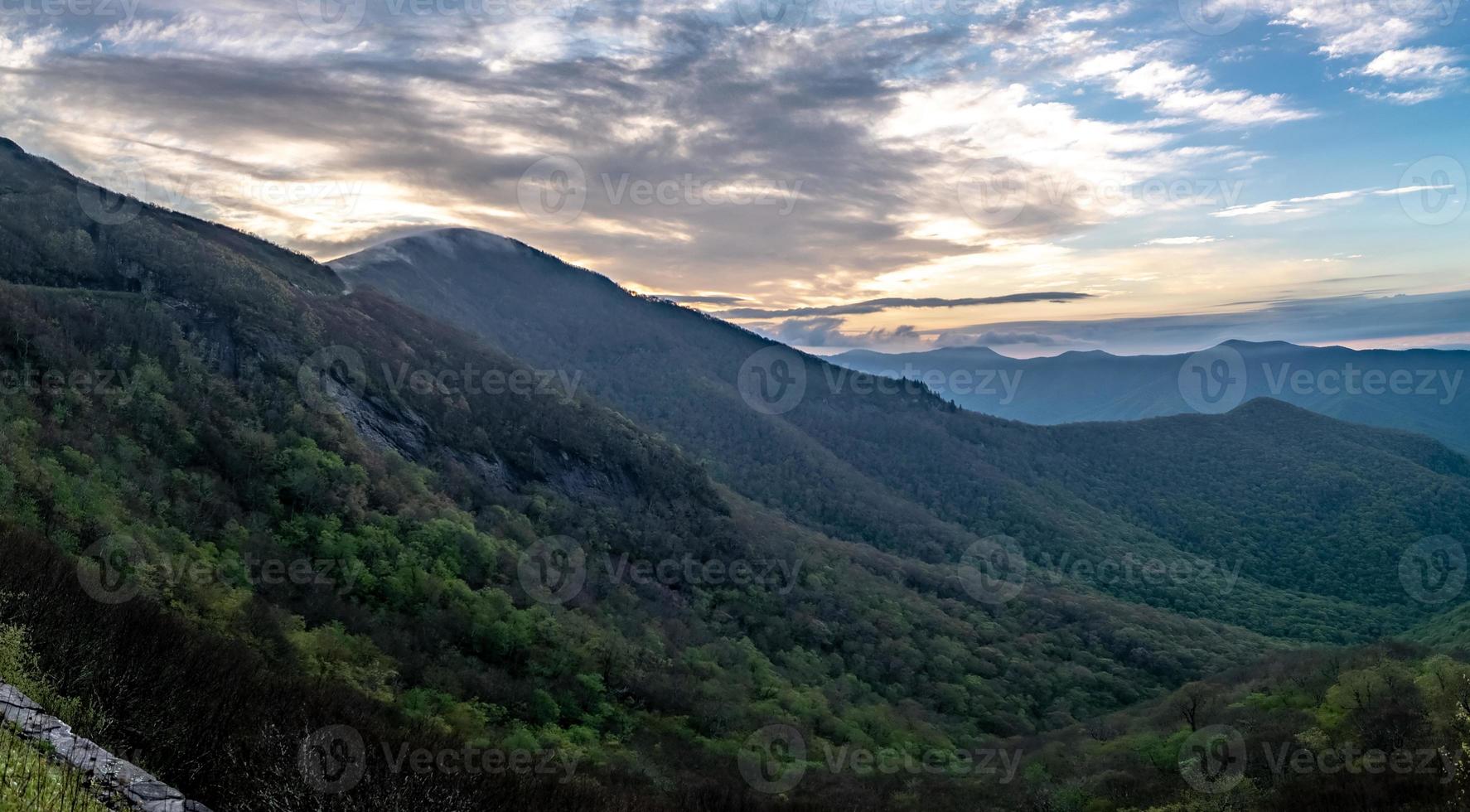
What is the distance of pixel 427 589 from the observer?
42281 millimetres

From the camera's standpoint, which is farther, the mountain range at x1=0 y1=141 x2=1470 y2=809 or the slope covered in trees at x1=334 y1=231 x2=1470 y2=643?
the slope covered in trees at x1=334 y1=231 x2=1470 y2=643

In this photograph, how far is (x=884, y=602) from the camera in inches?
3282

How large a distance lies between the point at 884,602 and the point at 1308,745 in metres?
48.0

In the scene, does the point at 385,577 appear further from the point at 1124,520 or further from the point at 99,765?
the point at 1124,520

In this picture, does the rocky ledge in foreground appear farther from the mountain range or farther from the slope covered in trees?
the slope covered in trees

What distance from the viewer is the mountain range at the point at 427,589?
23594mm

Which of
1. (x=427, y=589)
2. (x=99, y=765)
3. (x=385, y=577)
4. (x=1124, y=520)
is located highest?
(x=99, y=765)

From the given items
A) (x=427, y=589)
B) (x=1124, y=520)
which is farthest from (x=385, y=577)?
(x=1124, y=520)

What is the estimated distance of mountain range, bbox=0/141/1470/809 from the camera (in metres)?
23.6

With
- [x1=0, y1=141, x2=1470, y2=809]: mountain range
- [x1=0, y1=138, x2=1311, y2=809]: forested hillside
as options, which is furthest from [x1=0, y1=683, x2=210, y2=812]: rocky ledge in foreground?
[x1=0, y1=141, x2=1470, y2=809]: mountain range

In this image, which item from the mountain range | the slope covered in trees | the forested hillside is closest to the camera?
the mountain range

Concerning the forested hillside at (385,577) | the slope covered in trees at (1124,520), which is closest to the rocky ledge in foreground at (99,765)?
the forested hillside at (385,577)

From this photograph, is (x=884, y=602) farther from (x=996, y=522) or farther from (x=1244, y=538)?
(x=1244, y=538)

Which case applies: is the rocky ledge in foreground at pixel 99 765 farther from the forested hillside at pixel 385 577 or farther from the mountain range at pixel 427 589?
the mountain range at pixel 427 589
